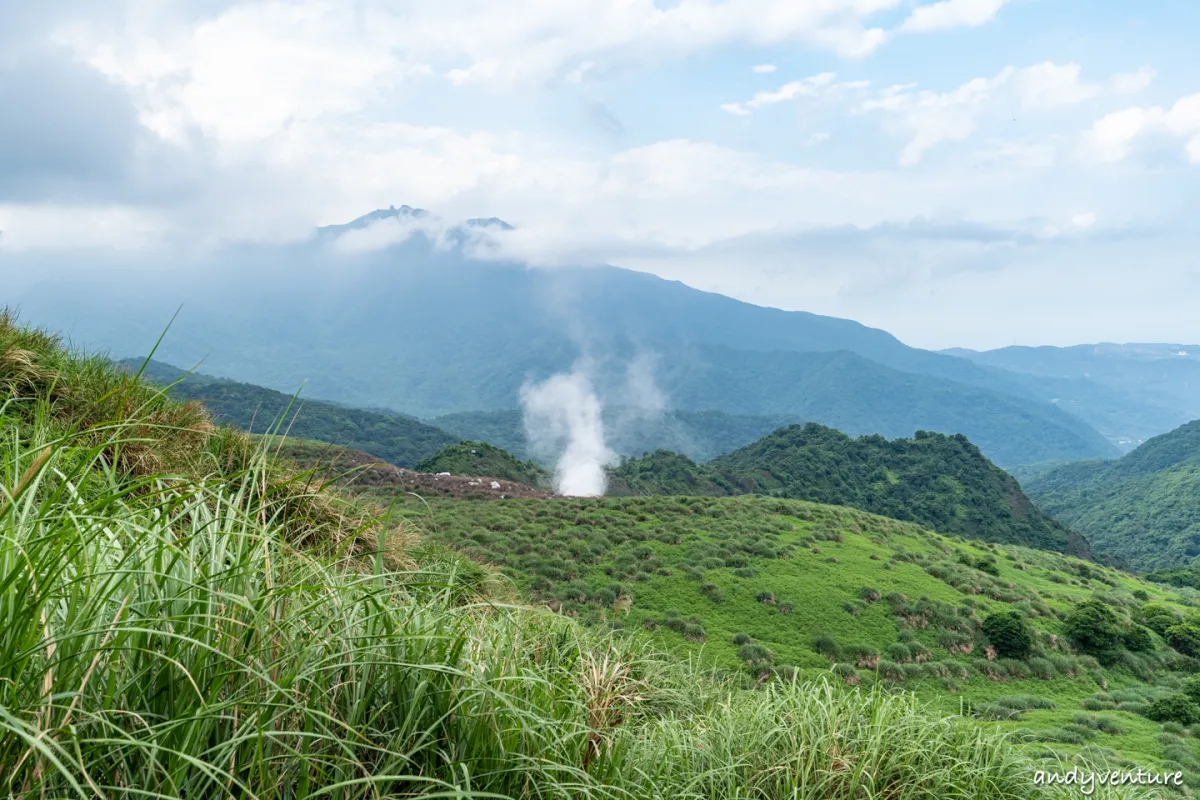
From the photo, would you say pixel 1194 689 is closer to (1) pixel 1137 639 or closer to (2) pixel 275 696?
(1) pixel 1137 639

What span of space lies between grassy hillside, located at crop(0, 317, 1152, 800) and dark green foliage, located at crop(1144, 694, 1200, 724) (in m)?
14.0

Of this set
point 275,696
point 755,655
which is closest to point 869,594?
point 755,655

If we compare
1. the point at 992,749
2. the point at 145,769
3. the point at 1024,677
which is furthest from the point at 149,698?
the point at 1024,677

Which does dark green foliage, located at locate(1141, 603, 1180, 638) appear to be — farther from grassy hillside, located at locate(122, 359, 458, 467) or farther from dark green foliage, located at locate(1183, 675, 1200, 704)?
grassy hillside, located at locate(122, 359, 458, 467)

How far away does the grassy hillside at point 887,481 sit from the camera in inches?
2899

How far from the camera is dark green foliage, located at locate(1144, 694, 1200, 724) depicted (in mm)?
13695

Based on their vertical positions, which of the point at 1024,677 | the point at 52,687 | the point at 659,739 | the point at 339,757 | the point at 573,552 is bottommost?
the point at 1024,677

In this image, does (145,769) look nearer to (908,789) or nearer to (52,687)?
(52,687)

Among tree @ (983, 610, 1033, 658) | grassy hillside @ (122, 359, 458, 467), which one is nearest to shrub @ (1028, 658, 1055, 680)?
tree @ (983, 610, 1033, 658)

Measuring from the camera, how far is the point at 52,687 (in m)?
1.71

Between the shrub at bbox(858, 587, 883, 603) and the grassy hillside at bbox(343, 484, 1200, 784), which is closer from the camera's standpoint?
the grassy hillside at bbox(343, 484, 1200, 784)

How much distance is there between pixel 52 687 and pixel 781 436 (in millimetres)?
102758

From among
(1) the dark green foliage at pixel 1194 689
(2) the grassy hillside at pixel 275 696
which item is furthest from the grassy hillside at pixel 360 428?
(2) the grassy hillside at pixel 275 696

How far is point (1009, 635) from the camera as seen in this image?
19.4 m
